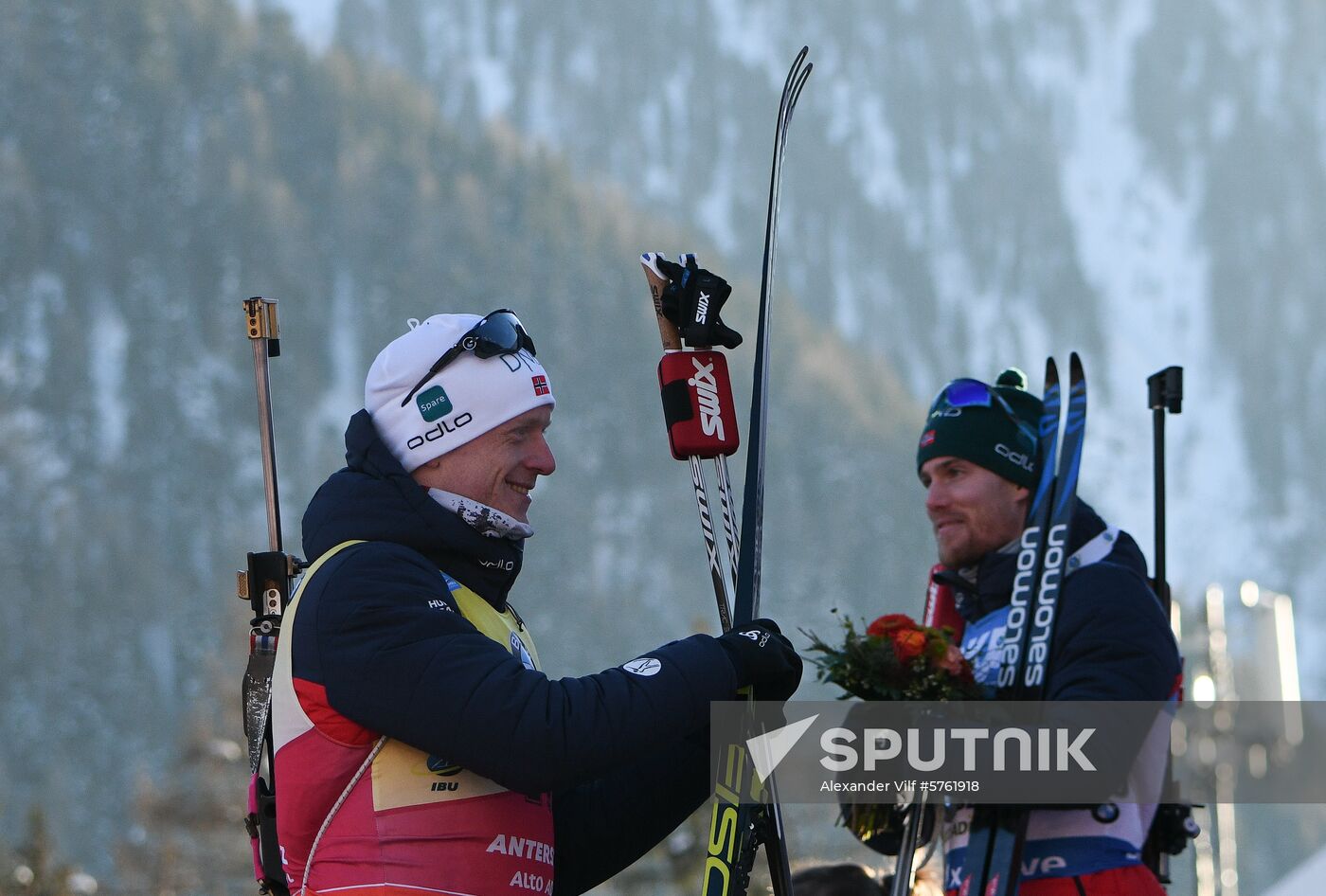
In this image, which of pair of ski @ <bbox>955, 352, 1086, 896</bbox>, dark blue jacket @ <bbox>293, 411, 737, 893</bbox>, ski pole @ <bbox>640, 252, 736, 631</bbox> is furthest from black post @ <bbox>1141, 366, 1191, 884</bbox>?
dark blue jacket @ <bbox>293, 411, 737, 893</bbox>

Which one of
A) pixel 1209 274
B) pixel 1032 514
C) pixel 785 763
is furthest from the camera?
pixel 1209 274

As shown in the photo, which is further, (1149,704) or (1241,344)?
(1241,344)

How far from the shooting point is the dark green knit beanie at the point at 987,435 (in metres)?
3.62

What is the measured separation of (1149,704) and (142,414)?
81.9 meters

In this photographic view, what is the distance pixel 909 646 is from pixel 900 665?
0.14ft

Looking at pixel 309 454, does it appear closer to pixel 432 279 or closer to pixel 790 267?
pixel 432 279

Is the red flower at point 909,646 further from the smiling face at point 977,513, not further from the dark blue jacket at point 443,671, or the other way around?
the dark blue jacket at point 443,671

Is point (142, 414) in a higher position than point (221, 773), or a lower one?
higher

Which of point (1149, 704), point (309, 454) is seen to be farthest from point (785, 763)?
point (309, 454)

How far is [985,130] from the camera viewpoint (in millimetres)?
104750

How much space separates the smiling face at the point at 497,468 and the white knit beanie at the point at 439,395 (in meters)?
0.02

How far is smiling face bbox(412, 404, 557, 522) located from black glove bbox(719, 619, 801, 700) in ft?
1.35

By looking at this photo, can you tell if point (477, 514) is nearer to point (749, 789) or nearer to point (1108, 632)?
point (749, 789)

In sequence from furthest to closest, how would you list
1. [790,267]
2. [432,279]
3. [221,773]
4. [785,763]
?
[790,267], [432,279], [221,773], [785,763]
